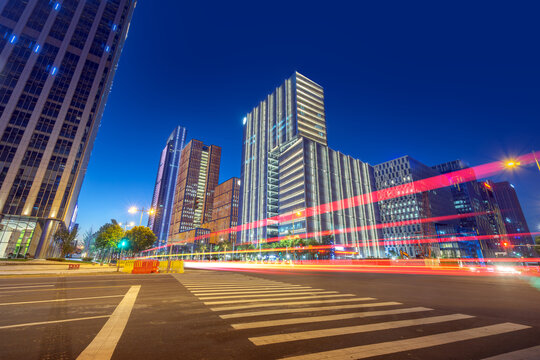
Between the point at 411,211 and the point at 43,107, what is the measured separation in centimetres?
14689

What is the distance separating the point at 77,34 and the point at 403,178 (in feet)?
480

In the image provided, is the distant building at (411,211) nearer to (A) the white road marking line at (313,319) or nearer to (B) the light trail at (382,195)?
(B) the light trail at (382,195)

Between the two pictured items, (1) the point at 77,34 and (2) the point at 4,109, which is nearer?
(2) the point at 4,109

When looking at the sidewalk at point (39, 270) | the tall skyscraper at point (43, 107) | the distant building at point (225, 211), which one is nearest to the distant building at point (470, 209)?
the distant building at point (225, 211)

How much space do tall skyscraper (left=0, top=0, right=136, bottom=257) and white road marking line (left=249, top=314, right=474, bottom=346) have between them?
57.9m

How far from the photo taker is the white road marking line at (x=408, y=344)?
11.5 feet

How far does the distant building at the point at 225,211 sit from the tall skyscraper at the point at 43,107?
11021 cm

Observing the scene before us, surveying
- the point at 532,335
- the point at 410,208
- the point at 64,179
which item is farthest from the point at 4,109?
the point at 410,208

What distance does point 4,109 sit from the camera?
4397 cm

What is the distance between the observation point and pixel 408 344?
4094mm

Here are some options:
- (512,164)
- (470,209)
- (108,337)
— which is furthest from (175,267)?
(470,209)

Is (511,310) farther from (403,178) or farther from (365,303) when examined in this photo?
(403,178)

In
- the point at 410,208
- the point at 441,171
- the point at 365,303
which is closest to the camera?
the point at 365,303

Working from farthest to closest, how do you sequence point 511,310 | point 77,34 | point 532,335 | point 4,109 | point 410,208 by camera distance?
1. point 410,208
2. point 77,34
3. point 4,109
4. point 511,310
5. point 532,335
